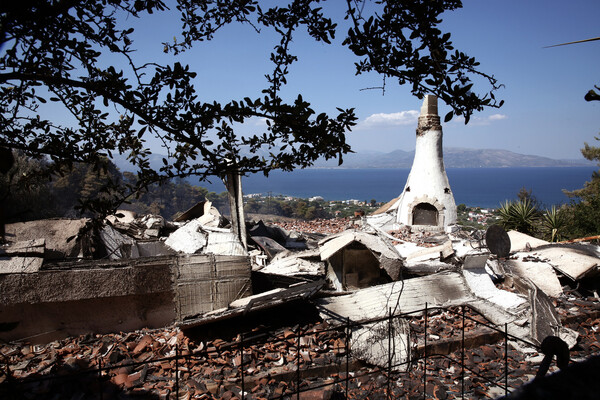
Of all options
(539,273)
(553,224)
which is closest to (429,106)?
(553,224)

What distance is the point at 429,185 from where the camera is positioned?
1531cm

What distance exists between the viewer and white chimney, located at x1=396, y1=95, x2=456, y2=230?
1507 cm

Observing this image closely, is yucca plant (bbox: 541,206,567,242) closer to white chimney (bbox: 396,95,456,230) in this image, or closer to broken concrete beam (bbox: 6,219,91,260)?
white chimney (bbox: 396,95,456,230)

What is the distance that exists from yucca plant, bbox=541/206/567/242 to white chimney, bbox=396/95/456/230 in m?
3.15

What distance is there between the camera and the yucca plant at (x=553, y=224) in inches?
540

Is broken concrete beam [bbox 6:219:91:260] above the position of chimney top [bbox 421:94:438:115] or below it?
below

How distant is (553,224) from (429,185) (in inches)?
175

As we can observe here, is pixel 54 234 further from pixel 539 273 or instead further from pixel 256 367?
pixel 539 273

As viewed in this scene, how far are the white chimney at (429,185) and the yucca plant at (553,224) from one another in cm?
315

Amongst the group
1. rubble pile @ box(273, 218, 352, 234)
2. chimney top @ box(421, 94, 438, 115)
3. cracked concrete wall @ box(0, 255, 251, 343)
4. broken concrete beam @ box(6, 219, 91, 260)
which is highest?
chimney top @ box(421, 94, 438, 115)

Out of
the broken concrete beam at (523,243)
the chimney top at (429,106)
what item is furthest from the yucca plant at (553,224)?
the chimney top at (429,106)

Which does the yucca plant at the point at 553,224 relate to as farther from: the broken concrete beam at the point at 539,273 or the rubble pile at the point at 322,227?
the rubble pile at the point at 322,227

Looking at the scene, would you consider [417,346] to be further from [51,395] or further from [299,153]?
[51,395]

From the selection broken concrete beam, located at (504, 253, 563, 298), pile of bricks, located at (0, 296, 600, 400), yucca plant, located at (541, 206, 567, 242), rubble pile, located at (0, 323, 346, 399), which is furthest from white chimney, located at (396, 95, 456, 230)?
rubble pile, located at (0, 323, 346, 399)
